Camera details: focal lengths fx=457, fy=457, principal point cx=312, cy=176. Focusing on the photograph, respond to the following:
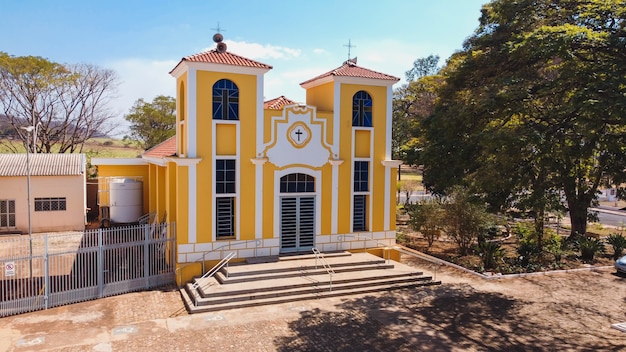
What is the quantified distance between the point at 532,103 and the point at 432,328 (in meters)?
7.86

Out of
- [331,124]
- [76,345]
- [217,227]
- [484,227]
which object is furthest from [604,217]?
[76,345]

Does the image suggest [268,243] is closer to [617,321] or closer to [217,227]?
[217,227]

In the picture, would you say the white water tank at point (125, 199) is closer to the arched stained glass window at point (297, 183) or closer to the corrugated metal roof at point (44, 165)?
the corrugated metal roof at point (44, 165)

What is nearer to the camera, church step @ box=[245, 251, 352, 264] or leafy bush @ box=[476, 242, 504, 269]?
church step @ box=[245, 251, 352, 264]

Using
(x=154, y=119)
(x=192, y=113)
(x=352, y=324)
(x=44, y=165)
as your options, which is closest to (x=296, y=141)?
(x=192, y=113)

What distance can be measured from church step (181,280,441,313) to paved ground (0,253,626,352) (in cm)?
22

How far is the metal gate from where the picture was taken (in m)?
16.2

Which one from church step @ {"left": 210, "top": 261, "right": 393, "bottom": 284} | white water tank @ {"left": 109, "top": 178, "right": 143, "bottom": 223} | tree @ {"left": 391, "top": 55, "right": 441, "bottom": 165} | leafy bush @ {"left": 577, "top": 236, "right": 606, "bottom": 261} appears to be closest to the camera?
church step @ {"left": 210, "top": 261, "right": 393, "bottom": 284}

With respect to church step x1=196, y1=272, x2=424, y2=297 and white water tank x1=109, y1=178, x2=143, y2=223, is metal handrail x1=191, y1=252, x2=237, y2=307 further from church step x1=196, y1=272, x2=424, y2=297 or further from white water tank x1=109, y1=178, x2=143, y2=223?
white water tank x1=109, y1=178, x2=143, y2=223

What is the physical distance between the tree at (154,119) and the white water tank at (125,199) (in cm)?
1986

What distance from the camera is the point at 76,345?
10578mm

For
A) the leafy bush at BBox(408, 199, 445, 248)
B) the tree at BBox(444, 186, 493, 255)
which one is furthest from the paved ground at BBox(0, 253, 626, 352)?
the leafy bush at BBox(408, 199, 445, 248)

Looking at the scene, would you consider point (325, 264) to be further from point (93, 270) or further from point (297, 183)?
point (93, 270)

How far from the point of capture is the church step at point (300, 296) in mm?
12758
